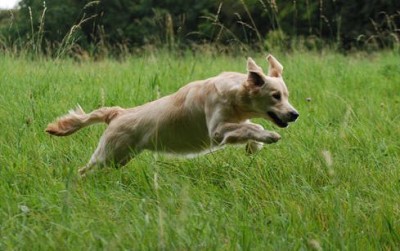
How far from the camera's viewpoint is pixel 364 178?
4293 millimetres

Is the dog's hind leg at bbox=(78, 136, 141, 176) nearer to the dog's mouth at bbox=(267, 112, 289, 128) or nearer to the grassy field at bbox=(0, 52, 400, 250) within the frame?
the grassy field at bbox=(0, 52, 400, 250)

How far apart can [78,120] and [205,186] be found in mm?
1246

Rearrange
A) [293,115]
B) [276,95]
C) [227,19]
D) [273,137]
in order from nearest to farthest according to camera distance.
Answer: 1. [273,137]
2. [293,115]
3. [276,95]
4. [227,19]

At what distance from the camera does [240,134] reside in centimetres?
435

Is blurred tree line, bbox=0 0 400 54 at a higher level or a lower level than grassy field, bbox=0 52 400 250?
lower

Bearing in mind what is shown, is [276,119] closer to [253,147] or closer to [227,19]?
[253,147]

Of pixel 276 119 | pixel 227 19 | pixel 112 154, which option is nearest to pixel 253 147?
pixel 276 119

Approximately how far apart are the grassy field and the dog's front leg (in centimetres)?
17

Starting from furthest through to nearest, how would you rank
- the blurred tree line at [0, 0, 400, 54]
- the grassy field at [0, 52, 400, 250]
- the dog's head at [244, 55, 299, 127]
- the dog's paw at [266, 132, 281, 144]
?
the blurred tree line at [0, 0, 400, 54] < the dog's head at [244, 55, 299, 127] < the dog's paw at [266, 132, 281, 144] < the grassy field at [0, 52, 400, 250]

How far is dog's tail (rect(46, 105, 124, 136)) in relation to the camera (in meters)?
5.03

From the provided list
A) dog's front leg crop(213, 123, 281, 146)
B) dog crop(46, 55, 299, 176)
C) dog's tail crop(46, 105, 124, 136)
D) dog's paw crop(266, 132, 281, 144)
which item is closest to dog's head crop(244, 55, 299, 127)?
dog crop(46, 55, 299, 176)

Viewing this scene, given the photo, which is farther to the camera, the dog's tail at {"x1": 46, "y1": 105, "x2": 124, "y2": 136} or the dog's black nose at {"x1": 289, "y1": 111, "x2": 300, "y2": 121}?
the dog's tail at {"x1": 46, "y1": 105, "x2": 124, "y2": 136}

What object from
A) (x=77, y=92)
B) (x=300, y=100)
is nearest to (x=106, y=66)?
(x=77, y=92)

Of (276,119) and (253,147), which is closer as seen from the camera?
(276,119)
